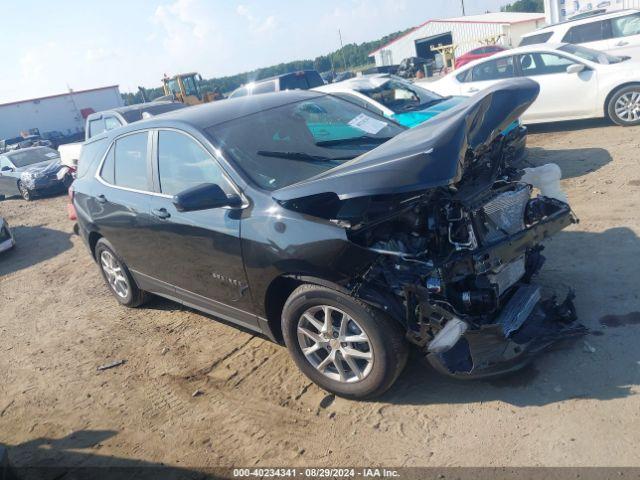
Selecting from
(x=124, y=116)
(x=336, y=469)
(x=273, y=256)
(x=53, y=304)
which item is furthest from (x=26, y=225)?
(x=336, y=469)

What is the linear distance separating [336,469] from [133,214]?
289cm

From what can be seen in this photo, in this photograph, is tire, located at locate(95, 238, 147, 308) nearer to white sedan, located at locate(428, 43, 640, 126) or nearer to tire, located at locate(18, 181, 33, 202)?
white sedan, located at locate(428, 43, 640, 126)

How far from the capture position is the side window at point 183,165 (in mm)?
3820

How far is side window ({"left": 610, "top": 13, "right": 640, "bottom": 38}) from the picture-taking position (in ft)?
41.1

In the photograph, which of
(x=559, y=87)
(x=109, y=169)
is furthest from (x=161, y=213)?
(x=559, y=87)

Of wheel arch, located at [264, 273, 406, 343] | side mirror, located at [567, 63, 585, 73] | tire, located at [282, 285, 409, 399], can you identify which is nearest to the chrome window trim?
wheel arch, located at [264, 273, 406, 343]

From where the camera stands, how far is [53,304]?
253 inches

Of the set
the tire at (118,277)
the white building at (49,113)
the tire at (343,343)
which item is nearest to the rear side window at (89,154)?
the tire at (118,277)

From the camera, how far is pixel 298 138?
13.5 ft

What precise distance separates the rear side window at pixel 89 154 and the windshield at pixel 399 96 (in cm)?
456

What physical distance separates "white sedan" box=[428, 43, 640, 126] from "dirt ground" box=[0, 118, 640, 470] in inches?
153

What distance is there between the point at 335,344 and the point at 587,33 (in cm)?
1277

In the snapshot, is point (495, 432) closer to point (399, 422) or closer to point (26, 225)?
point (399, 422)

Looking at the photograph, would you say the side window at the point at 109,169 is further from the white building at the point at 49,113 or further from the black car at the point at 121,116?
the white building at the point at 49,113
